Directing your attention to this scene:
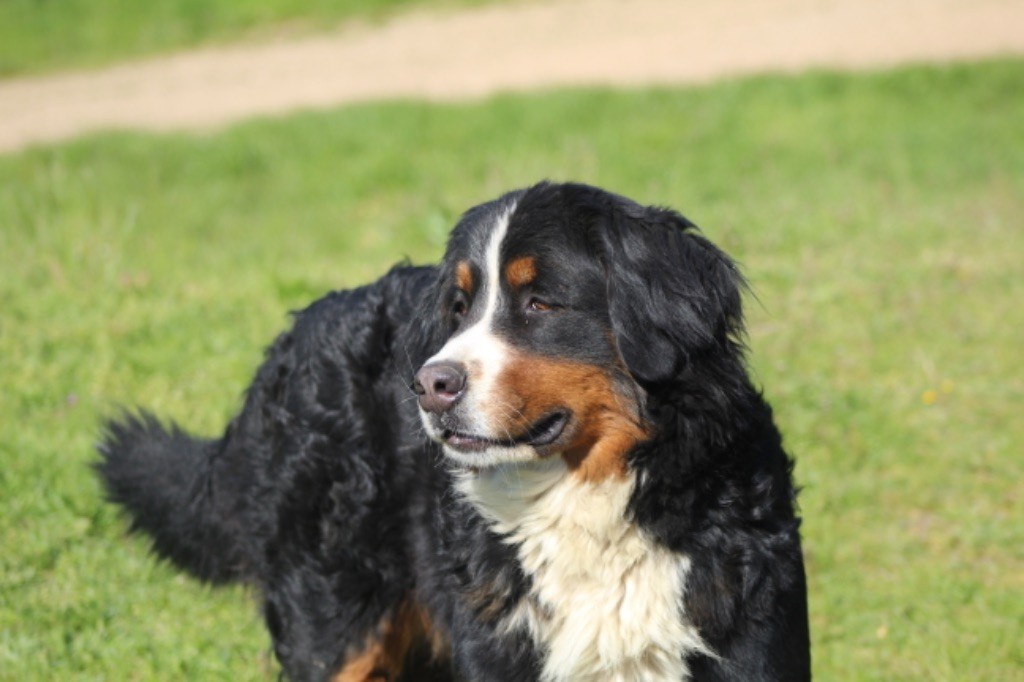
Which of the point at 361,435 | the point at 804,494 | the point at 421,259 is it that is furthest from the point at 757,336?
the point at 361,435

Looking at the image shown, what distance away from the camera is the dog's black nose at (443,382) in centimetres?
314

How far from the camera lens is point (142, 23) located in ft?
61.1

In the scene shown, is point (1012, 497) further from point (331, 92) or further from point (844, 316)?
point (331, 92)

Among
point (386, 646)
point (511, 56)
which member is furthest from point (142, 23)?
point (386, 646)

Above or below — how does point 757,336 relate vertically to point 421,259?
below

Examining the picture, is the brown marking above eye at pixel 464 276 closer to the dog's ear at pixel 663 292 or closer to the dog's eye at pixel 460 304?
the dog's eye at pixel 460 304

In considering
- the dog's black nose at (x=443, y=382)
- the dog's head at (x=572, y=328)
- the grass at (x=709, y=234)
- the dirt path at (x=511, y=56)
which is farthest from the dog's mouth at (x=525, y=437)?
the dirt path at (x=511, y=56)

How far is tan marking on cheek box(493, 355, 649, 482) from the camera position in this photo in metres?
3.19

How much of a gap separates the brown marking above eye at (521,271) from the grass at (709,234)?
1.03 m

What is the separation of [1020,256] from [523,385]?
636cm

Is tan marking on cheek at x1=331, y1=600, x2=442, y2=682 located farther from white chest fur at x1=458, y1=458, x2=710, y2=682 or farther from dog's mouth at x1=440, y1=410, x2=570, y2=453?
dog's mouth at x1=440, y1=410, x2=570, y2=453

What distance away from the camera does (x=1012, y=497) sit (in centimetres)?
566

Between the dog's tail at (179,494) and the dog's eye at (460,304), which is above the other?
the dog's eye at (460,304)

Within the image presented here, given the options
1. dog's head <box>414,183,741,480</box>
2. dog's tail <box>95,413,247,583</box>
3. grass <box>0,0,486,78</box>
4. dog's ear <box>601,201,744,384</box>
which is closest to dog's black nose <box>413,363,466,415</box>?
dog's head <box>414,183,741,480</box>
